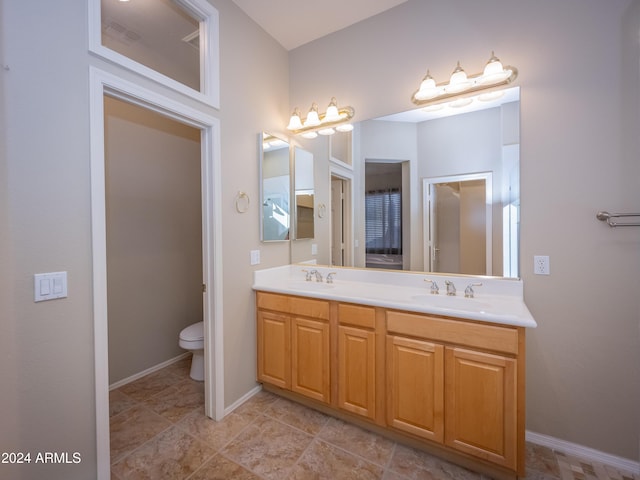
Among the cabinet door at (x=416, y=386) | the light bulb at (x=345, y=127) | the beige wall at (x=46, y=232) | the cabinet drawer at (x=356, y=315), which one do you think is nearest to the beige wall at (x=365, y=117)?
the beige wall at (x=46, y=232)

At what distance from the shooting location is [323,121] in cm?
233

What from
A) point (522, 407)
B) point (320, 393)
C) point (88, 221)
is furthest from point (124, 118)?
point (522, 407)

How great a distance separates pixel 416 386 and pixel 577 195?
1424 millimetres

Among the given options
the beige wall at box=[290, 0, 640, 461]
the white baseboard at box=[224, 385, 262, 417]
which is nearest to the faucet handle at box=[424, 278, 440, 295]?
the beige wall at box=[290, 0, 640, 461]

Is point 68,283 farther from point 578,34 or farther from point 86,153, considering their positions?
point 578,34

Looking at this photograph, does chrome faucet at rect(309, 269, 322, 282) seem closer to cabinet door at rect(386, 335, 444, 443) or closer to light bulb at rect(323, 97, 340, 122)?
cabinet door at rect(386, 335, 444, 443)

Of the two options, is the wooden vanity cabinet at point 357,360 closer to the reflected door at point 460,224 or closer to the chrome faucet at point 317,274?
the chrome faucet at point 317,274

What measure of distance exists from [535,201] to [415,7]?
5.24 feet

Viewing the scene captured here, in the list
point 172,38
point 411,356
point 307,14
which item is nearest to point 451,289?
point 411,356

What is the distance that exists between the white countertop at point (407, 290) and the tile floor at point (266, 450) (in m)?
0.87

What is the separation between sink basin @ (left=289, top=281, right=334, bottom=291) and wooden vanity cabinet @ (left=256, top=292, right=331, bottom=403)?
0.36 ft

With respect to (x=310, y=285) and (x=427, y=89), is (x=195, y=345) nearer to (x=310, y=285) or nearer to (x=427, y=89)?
(x=310, y=285)

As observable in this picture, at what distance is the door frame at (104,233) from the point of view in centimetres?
128

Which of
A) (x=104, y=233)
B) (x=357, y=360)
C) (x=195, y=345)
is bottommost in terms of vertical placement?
(x=195, y=345)
